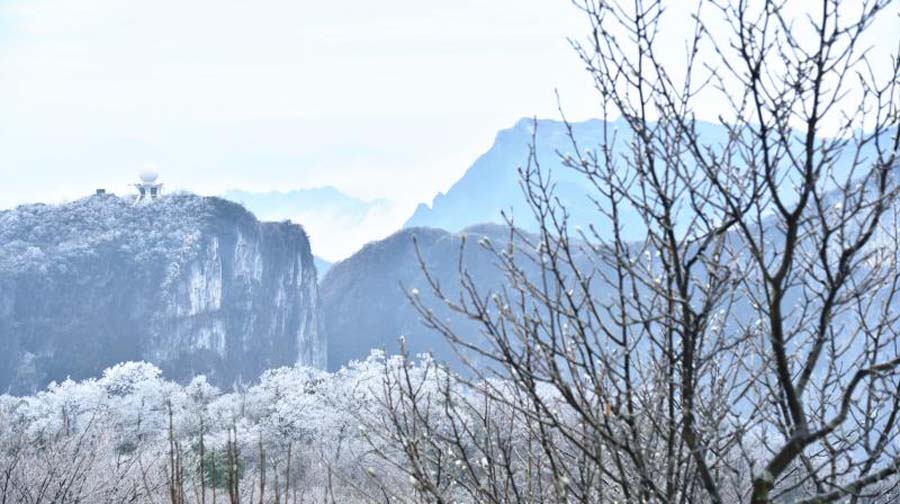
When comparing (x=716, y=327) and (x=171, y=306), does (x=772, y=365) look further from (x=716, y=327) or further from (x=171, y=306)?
(x=171, y=306)

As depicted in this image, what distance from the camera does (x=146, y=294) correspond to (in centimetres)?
7625

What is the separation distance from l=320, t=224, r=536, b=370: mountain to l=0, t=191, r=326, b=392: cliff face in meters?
5.01

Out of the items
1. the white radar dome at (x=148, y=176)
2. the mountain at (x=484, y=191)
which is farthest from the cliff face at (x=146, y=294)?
the mountain at (x=484, y=191)

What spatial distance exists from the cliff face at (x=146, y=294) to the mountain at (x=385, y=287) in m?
5.01

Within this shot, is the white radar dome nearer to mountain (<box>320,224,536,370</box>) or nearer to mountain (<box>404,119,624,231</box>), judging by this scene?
mountain (<box>320,224,536,370</box>)

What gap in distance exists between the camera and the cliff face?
232 ft

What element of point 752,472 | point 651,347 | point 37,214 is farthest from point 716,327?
point 37,214

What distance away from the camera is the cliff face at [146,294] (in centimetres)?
7081

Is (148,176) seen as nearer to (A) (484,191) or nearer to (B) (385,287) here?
(B) (385,287)

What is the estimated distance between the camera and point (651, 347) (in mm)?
3215

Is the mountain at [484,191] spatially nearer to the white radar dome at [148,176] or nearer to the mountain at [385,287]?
the mountain at [385,287]

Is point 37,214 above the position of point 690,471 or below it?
above

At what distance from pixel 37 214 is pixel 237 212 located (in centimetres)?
1641

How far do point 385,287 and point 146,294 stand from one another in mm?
26124
